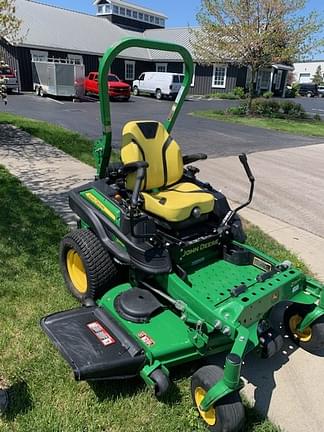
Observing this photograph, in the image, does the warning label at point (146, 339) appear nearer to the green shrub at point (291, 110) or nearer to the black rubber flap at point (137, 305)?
the black rubber flap at point (137, 305)

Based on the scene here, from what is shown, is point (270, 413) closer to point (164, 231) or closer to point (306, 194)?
point (164, 231)

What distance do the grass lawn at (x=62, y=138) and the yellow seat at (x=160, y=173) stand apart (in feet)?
14.3

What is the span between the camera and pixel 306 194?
22.4ft

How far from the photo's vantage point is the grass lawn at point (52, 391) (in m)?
2.30

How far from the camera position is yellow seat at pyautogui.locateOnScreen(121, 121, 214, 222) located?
307cm

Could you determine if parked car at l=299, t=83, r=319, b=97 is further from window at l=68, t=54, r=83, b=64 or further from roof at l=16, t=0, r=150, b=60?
window at l=68, t=54, r=83, b=64

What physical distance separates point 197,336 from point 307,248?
2.77m

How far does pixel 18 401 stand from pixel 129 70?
100 feet

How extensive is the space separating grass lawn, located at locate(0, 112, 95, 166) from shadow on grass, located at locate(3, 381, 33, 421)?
5.64m

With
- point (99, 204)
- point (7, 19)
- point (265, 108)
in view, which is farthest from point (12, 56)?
point (99, 204)

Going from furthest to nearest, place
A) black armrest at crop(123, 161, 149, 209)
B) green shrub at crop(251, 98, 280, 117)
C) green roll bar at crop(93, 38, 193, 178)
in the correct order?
green shrub at crop(251, 98, 280, 117), green roll bar at crop(93, 38, 193, 178), black armrest at crop(123, 161, 149, 209)

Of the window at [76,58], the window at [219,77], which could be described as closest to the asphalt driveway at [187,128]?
the window at [76,58]

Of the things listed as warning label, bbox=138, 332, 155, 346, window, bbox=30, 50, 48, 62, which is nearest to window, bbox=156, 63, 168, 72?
window, bbox=30, 50, 48, 62

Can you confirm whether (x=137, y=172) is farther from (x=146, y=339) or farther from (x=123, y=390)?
(x=123, y=390)
